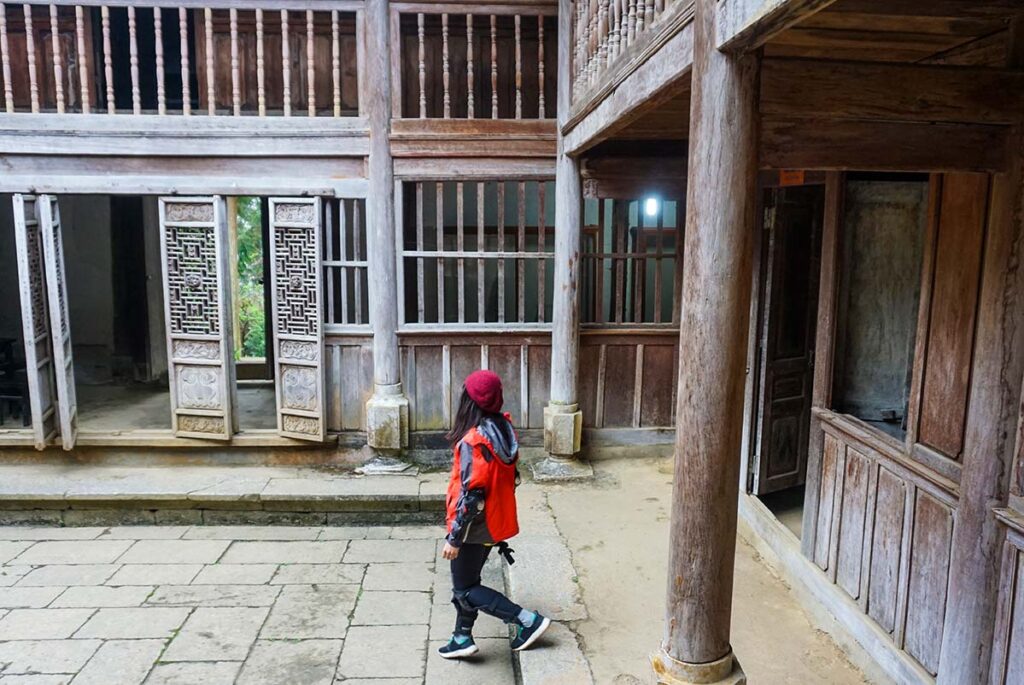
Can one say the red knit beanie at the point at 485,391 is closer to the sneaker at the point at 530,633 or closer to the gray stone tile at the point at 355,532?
the sneaker at the point at 530,633

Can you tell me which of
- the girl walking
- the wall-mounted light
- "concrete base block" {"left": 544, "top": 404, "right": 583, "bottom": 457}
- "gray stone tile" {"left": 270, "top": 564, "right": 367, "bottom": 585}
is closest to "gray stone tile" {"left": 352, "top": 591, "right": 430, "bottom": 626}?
"gray stone tile" {"left": 270, "top": 564, "right": 367, "bottom": 585}

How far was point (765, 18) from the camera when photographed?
240cm

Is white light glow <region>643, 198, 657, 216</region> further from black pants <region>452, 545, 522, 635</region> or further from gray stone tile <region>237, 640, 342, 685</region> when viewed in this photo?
gray stone tile <region>237, 640, 342, 685</region>

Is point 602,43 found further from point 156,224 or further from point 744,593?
point 156,224

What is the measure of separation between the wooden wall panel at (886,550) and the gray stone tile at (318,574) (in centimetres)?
354

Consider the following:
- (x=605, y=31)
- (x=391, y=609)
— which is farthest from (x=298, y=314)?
(x=605, y=31)

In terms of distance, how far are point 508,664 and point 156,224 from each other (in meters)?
8.16

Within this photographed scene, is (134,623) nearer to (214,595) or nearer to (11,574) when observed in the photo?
(214,595)

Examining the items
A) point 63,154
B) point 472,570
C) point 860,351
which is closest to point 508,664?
point 472,570

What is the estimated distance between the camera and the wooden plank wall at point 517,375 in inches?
291

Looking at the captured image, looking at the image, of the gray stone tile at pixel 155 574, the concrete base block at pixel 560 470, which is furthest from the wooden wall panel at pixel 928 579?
the gray stone tile at pixel 155 574

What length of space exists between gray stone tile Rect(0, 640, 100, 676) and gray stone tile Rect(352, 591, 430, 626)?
165 centimetres

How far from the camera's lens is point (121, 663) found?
4.26m

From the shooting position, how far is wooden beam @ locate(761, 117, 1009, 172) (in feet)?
10.2
